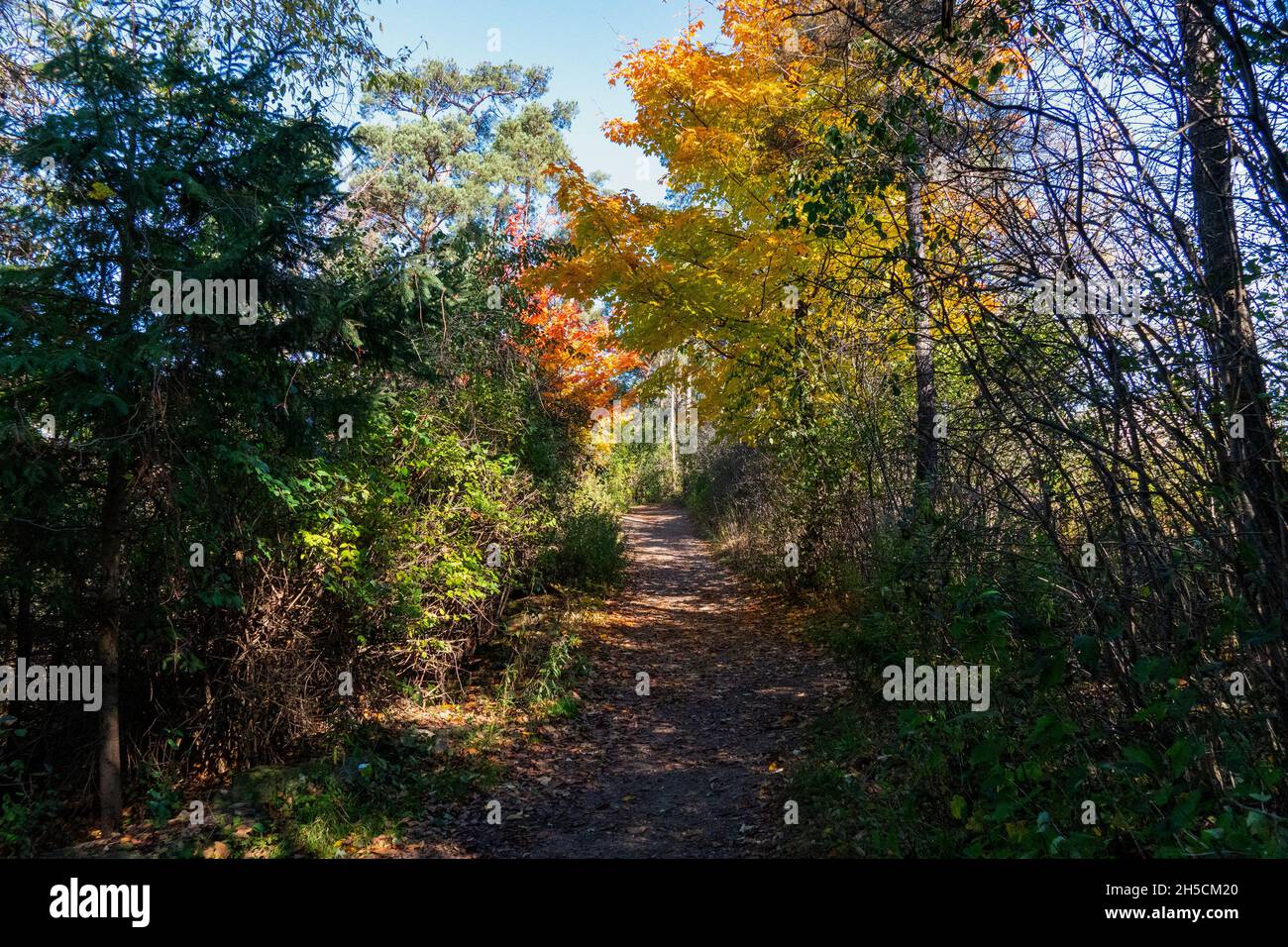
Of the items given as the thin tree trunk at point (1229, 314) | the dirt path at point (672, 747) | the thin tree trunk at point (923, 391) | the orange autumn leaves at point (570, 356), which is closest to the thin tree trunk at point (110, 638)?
the dirt path at point (672, 747)

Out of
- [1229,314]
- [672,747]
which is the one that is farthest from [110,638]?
[1229,314]

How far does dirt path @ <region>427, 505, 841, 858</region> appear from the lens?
16.5ft

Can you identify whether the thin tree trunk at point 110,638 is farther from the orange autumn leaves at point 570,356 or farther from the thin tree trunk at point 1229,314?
the thin tree trunk at point 1229,314

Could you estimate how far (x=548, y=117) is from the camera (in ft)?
67.7

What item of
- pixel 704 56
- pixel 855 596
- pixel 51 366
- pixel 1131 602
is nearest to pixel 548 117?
pixel 704 56

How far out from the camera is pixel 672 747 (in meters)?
6.69

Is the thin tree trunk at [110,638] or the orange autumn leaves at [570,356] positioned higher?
the orange autumn leaves at [570,356]

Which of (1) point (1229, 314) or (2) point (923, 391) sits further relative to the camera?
(2) point (923, 391)

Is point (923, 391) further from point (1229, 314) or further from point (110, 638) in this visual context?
point (110, 638)

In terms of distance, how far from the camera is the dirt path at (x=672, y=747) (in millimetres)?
5035

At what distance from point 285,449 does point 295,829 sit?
8.63 feet

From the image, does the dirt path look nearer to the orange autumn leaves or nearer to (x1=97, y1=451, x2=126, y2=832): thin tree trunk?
(x1=97, y1=451, x2=126, y2=832): thin tree trunk

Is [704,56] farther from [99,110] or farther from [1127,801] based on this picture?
[1127,801]

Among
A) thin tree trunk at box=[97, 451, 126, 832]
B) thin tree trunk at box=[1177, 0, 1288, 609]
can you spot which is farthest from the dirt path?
thin tree trunk at box=[1177, 0, 1288, 609]
